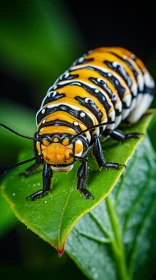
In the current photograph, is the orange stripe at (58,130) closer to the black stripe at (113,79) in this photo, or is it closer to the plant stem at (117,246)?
the plant stem at (117,246)

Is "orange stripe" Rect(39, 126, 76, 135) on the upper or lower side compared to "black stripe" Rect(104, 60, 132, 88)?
upper

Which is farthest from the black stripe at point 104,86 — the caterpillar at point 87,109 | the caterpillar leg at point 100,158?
the caterpillar leg at point 100,158

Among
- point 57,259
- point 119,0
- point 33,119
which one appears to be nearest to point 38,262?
point 57,259

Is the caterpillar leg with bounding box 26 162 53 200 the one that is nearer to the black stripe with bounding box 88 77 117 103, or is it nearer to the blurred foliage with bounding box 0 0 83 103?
the black stripe with bounding box 88 77 117 103

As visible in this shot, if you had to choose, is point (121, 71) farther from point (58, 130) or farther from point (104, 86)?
point (58, 130)

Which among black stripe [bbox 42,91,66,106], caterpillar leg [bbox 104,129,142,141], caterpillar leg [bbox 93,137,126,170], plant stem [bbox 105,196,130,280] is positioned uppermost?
black stripe [bbox 42,91,66,106]

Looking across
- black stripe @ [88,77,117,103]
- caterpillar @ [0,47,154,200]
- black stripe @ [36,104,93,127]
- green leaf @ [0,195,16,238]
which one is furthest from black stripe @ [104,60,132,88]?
green leaf @ [0,195,16,238]
